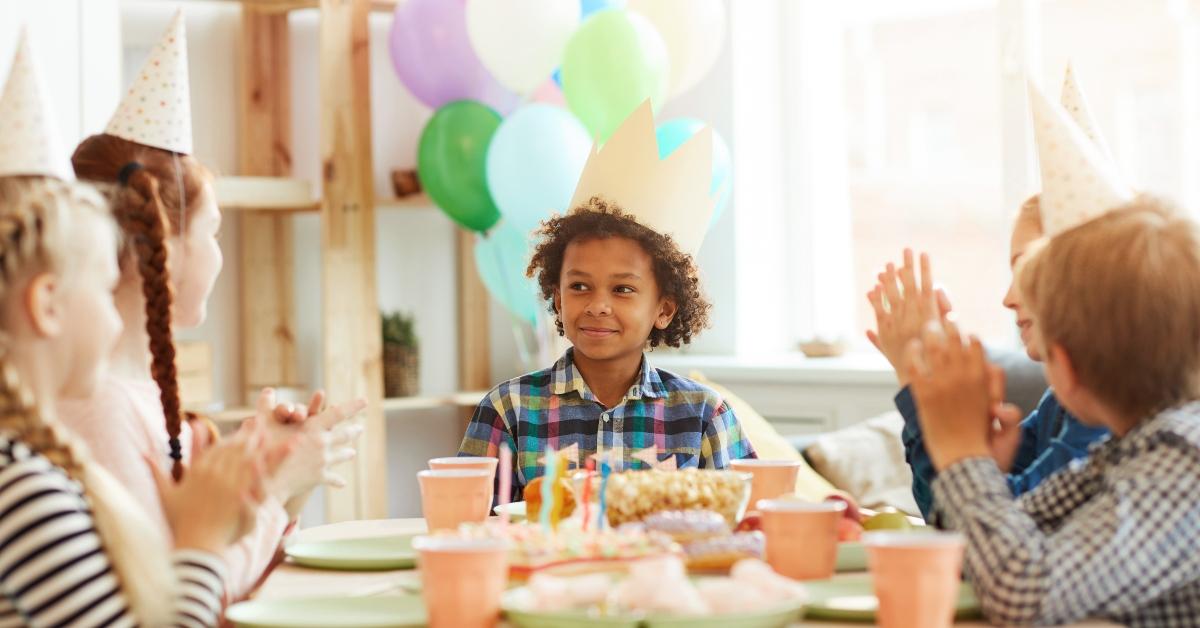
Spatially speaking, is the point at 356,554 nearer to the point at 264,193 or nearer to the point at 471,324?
the point at 264,193

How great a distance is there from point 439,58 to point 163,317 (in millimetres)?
2063

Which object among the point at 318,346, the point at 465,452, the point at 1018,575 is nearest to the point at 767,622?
the point at 1018,575

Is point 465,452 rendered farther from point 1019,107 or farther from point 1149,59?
point 1149,59

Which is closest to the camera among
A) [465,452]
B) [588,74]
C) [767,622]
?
[767,622]

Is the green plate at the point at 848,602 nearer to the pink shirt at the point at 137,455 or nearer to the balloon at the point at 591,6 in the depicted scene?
the pink shirt at the point at 137,455

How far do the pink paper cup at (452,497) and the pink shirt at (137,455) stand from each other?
→ 0.17 meters

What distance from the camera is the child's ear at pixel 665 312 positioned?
7.62 ft

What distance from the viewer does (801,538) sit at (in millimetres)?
1257

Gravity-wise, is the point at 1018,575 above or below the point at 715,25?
below

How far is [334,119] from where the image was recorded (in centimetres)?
369

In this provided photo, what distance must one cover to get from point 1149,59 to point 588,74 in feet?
4.91

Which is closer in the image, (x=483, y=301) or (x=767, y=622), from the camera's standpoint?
(x=767, y=622)

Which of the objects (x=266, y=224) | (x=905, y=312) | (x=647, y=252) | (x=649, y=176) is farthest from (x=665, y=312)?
(x=266, y=224)

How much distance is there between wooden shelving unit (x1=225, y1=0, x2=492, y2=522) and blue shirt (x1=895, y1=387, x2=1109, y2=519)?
2173mm
